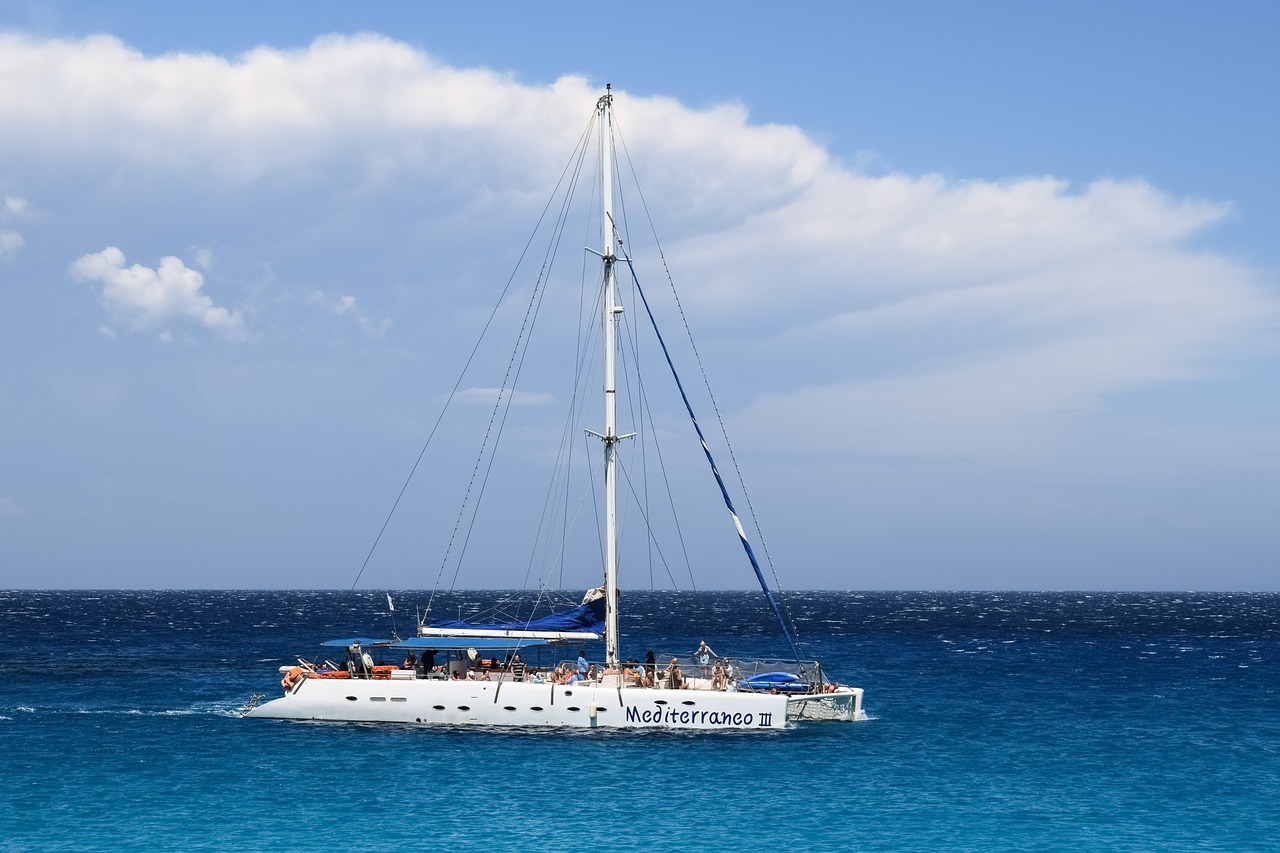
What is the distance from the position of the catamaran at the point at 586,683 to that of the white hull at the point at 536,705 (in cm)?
3

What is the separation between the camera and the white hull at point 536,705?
4081 centimetres

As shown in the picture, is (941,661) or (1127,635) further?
(1127,635)

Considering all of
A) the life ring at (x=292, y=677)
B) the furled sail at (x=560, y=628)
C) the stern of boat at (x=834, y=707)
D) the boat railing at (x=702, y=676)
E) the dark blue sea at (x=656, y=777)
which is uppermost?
the furled sail at (x=560, y=628)

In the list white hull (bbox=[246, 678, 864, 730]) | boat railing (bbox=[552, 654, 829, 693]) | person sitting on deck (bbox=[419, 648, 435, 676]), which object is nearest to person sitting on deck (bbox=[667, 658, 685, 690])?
boat railing (bbox=[552, 654, 829, 693])

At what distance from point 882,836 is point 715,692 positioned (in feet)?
44.2

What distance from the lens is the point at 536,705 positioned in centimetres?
4122

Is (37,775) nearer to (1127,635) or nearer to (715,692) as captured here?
(715,692)

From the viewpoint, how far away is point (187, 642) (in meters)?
99.2

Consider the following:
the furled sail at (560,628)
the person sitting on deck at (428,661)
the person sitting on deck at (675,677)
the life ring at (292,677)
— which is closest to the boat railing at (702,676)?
the person sitting on deck at (675,677)

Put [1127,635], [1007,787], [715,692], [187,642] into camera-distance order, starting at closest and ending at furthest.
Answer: [1007,787] → [715,692] → [187,642] → [1127,635]

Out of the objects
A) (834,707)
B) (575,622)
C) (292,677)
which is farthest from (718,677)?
(292,677)

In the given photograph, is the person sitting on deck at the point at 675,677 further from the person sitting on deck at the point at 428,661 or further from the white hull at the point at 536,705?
the person sitting on deck at the point at 428,661

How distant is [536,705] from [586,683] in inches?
72.0

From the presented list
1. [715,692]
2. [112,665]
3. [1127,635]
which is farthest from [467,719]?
[1127,635]
